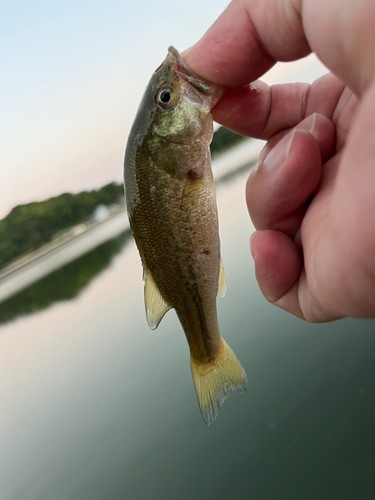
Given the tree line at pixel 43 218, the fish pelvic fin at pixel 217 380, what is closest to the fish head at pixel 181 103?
the fish pelvic fin at pixel 217 380

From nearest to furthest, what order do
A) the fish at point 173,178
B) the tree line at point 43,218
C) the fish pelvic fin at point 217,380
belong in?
the fish at point 173,178 < the fish pelvic fin at point 217,380 < the tree line at point 43,218

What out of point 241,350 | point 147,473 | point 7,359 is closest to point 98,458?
point 147,473

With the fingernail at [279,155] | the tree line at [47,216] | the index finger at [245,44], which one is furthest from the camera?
the tree line at [47,216]

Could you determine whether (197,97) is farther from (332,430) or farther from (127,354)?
(127,354)

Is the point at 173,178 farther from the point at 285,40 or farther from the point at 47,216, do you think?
the point at 47,216

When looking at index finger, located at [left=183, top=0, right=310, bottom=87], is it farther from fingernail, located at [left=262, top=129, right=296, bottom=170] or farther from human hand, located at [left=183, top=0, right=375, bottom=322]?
fingernail, located at [left=262, top=129, right=296, bottom=170]

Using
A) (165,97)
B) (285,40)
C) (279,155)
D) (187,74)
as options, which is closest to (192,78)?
(187,74)

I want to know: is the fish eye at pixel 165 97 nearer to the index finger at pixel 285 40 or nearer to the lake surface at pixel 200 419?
the index finger at pixel 285 40
